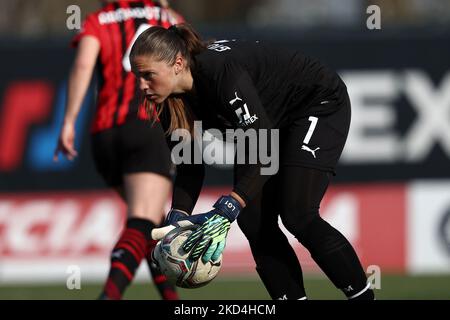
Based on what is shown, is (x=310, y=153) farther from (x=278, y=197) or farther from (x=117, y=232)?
(x=117, y=232)

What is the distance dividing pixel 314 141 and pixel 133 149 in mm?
1763

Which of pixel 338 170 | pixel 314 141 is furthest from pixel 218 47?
pixel 338 170

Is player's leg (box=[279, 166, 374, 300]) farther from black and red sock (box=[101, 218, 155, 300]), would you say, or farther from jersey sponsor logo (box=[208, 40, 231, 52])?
black and red sock (box=[101, 218, 155, 300])

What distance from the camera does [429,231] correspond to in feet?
34.5

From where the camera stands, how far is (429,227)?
10.5 metres

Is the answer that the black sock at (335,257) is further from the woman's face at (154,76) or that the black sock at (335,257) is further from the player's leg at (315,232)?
the woman's face at (154,76)

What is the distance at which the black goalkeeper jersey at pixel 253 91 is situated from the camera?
5113 mm

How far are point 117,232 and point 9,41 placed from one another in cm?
225

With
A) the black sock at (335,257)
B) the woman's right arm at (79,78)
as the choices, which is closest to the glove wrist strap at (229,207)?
the black sock at (335,257)

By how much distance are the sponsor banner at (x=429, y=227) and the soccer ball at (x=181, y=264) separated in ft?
18.3

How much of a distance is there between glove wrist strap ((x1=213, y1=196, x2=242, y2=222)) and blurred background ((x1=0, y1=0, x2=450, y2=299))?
16.9ft

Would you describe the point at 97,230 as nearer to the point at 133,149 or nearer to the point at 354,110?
the point at 354,110

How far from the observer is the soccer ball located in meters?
5.21
